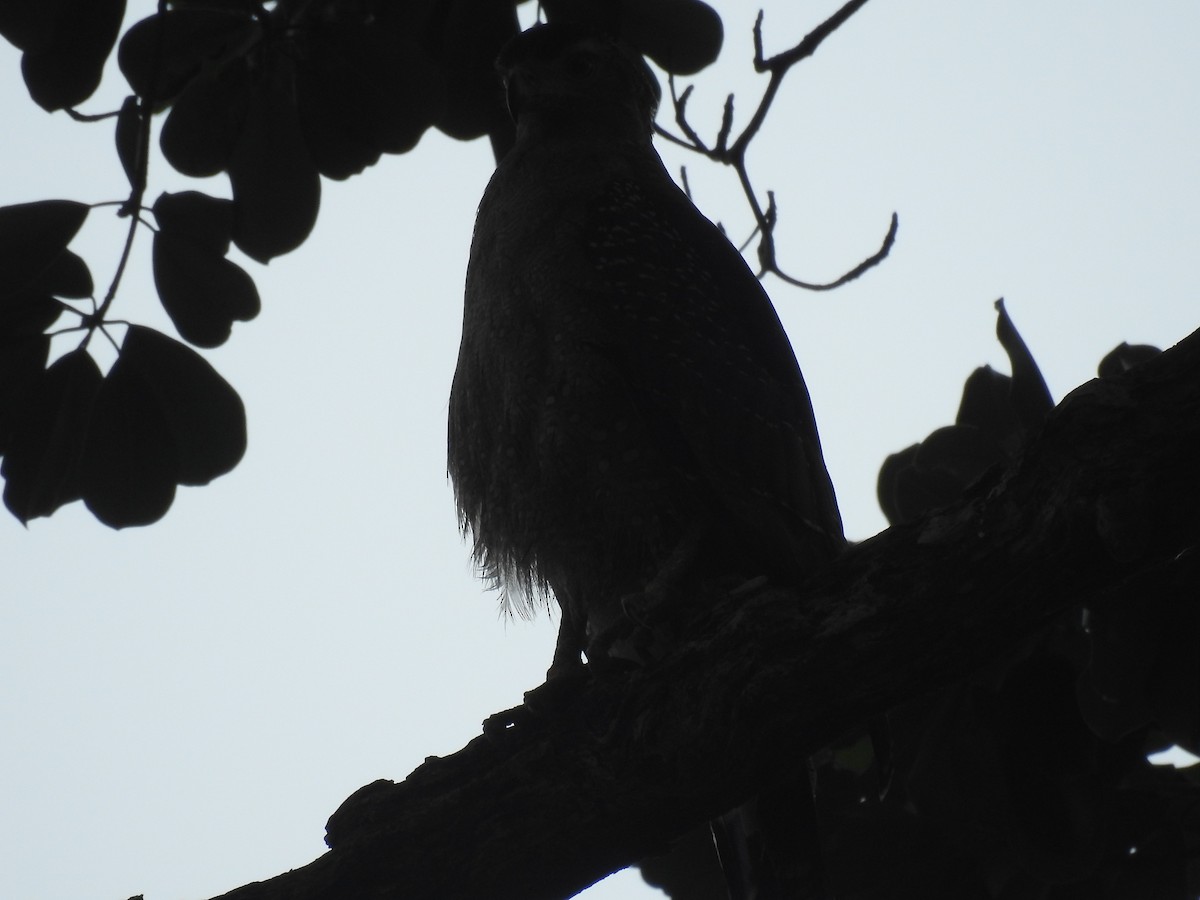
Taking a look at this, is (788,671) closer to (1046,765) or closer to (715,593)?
(1046,765)

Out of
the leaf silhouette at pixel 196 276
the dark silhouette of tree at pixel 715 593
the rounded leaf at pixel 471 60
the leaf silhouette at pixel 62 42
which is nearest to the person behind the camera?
the dark silhouette of tree at pixel 715 593

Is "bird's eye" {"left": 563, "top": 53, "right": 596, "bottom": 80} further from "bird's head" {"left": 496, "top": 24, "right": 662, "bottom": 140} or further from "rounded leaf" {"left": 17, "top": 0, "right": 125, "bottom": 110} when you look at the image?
"rounded leaf" {"left": 17, "top": 0, "right": 125, "bottom": 110}

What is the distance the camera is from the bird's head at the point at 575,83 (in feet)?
13.9

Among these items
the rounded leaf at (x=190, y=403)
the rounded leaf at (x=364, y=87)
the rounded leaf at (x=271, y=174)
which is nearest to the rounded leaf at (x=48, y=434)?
the rounded leaf at (x=190, y=403)

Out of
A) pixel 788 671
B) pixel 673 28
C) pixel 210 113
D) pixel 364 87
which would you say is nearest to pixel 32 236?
pixel 210 113

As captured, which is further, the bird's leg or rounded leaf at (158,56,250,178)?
rounded leaf at (158,56,250,178)

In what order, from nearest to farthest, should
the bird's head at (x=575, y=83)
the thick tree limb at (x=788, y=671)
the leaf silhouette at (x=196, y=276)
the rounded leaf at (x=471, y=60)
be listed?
1. the thick tree limb at (x=788, y=671)
2. the leaf silhouette at (x=196, y=276)
3. the rounded leaf at (x=471, y=60)
4. the bird's head at (x=575, y=83)

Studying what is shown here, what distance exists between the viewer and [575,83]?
177 inches

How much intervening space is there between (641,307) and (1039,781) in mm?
1612

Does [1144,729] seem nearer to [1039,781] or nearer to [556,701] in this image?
[1039,781]

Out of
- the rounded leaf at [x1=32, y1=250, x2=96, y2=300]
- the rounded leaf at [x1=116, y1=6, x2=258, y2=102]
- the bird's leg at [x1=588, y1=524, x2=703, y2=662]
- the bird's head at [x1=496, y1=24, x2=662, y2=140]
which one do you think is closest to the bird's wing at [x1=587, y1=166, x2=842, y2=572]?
the bird's leg at [x1=588, y1=524, x2=703, y2=662]

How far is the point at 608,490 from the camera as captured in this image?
3334 mm

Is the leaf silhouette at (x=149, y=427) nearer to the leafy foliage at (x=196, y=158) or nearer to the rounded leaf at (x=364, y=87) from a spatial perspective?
the leafy foliage at (x=196, y=158)

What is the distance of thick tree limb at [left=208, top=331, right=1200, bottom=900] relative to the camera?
210cm
